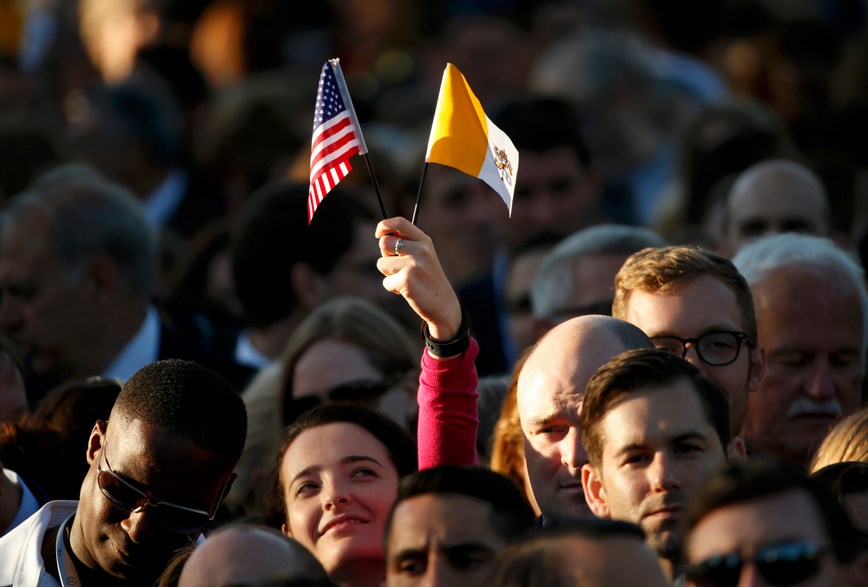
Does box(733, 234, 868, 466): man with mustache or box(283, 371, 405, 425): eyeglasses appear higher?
box(733, 234, 868, 466): man with mustache

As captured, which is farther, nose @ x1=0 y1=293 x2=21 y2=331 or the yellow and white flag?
nose @ x1=0 y1=293 x2=21 y2=331

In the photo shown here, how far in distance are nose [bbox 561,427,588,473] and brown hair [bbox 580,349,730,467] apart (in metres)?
0.28

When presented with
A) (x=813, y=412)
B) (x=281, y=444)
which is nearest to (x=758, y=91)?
(x=813, y=412)

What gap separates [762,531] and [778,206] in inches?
174

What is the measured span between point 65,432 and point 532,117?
4.37 metres

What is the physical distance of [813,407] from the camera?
21.9 feet

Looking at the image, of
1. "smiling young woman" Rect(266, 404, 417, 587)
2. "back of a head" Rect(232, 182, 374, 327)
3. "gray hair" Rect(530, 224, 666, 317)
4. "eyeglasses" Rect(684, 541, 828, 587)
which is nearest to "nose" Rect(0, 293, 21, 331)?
"back of a head" Rect(232, 182, 374, 327)

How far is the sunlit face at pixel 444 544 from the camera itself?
4.50 metres

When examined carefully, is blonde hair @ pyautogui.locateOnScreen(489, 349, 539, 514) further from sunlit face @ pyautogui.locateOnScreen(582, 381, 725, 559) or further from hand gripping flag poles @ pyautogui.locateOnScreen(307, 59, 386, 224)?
sunlit face @ pyautogui.locateOnScreen(582, 381, 725, 559)

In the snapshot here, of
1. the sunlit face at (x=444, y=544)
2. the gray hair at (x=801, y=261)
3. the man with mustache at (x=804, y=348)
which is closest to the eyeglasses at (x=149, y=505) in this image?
the sunlit face at (x=444, y=544)

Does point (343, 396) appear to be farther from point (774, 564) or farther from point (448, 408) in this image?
point (774, 564)

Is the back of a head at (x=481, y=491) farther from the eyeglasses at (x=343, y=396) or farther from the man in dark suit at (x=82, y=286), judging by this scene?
the man in dark suit at (x=82, y=286)

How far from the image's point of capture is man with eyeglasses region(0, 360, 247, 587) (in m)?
5.01

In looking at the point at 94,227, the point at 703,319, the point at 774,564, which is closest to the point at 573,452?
the point at 703,319
